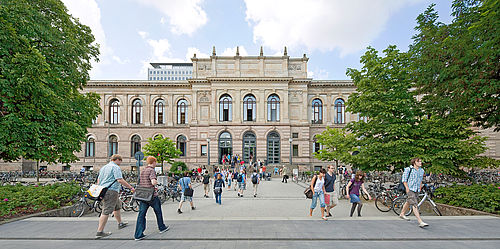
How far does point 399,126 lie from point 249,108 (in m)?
27.8

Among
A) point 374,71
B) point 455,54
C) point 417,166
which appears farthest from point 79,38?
point 455,54

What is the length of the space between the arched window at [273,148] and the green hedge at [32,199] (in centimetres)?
2975

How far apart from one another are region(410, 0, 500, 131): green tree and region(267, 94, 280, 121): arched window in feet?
85.3

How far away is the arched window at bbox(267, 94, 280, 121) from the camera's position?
40188mm

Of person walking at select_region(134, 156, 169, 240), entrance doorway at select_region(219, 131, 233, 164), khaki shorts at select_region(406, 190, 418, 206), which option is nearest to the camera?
person walking at select_region(134, 156, 169, 240)

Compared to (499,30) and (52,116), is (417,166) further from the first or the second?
(52,116)

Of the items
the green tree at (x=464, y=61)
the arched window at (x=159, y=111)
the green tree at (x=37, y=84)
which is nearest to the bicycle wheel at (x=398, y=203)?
the green tree at (x=464, y=61)

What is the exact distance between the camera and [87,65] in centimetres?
1703

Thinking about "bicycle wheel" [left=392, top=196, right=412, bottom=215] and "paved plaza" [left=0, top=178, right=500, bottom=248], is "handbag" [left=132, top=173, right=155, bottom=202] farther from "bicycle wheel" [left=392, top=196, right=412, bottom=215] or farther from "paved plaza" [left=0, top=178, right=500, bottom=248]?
"bicycle wheel" [left=392, top=196, right=412, bottom=215]

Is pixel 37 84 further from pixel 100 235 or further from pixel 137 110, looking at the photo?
pixel 137 110

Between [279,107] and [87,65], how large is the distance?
89.9 ft

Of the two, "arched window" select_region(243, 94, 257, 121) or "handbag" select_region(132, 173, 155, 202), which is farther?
"arched window" select_region(243, 94, 257, 121)

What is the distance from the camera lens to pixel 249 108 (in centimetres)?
4053

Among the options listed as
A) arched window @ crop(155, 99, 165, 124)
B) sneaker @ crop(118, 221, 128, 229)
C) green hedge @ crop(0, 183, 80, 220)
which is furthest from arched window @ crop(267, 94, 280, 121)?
sneaker @ crop(118, 221, 128, 229)
